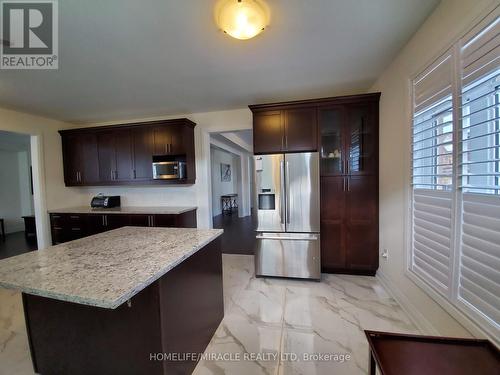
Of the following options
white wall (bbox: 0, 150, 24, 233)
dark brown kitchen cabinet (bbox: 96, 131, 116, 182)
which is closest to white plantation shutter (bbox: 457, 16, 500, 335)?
dark brown kitchen cabinet (bbox: 96, 131, 116, 182)

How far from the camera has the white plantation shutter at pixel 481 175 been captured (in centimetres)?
104

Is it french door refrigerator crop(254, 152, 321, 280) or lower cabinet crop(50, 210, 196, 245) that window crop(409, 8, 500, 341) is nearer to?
french door refrigerator crop(254, 152, 321, 280)

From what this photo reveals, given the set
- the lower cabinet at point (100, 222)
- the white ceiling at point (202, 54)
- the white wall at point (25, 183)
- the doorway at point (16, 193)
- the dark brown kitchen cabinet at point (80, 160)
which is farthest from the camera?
the white wall at point (25, 183)

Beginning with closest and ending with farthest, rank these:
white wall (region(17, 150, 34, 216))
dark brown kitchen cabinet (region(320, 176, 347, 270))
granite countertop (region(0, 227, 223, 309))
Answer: granite countertop (region(0, 227, 223, 309)), dark brown kitchen cabinet (region(320, 176, 347, 270)), white wall (region(17, 150, 34, 216))

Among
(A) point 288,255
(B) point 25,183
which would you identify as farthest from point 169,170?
(B) point 25,183

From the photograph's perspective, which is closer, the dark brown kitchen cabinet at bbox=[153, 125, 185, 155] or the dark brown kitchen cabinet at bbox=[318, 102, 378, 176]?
the dark brown kitchen cabinet at bbox=[318, 102, 378, 176]

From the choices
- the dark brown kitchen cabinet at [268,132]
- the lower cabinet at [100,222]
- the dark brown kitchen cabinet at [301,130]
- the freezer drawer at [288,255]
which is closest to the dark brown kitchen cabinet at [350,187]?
the dark brown kitchen cabinet at [301,130]

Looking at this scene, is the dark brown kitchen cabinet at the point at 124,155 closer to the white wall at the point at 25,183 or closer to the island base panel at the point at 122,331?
the island base panel at the point at 122,331

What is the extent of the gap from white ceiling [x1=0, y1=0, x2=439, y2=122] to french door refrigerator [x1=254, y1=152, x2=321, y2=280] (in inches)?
37.8

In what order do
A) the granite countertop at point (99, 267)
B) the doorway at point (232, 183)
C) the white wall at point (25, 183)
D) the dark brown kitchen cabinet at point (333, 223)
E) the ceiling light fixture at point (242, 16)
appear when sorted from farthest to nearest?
Answer: the doorway at point (232, 183)
the white wall at point (25, 183)
the dark brown kitchen cabinet at point (333, 223)
the ceiling light fixture at point (242, 16)
the granite countertop at point (99, 267)

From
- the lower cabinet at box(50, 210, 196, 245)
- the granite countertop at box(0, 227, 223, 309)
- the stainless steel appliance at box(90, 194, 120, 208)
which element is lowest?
the lower cabinet at box(50, 210, 196, 245)

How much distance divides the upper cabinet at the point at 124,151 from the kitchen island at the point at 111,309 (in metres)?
2.17

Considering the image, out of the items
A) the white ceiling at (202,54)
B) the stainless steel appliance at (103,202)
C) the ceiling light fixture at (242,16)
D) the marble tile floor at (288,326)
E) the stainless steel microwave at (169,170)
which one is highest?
the white ceiling at (202,54)

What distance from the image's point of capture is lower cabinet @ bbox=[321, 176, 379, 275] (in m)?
2.58
